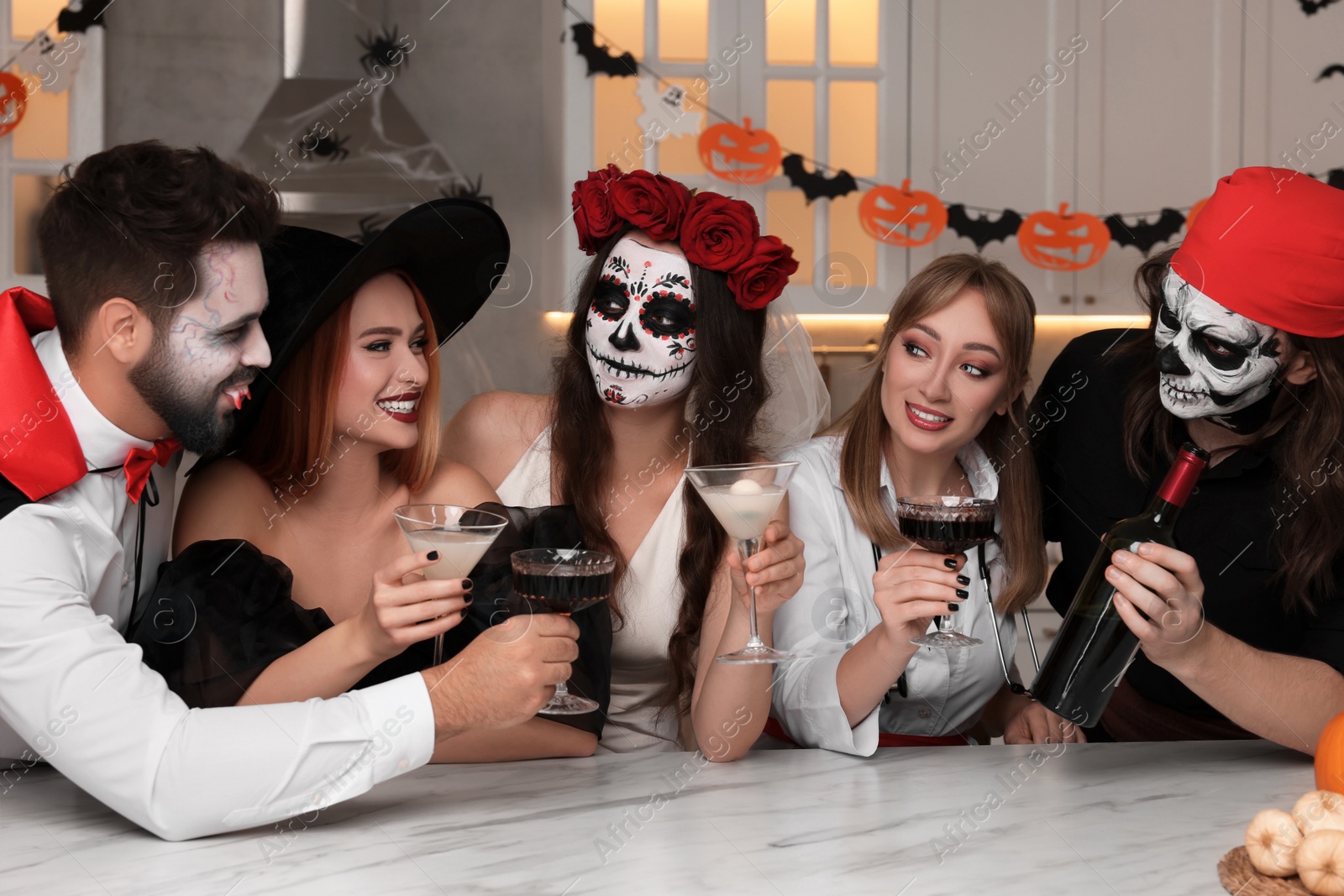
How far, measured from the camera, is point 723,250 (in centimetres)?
258

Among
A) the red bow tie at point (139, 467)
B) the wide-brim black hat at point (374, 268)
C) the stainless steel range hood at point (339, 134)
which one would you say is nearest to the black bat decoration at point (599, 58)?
the stainless steel range hood at point (339, 134)

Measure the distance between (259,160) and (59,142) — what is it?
85 centimetres

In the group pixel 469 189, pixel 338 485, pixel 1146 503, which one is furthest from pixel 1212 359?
pixel 469 189

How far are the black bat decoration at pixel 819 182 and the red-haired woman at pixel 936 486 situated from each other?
2550mm

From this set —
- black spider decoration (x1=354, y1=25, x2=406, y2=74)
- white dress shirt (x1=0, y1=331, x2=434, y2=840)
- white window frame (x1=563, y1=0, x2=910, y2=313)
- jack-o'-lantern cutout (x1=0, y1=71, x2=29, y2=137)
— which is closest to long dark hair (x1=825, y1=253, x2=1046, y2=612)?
white dress shirt (x1=0, y1=331, x2=434, y2=840)

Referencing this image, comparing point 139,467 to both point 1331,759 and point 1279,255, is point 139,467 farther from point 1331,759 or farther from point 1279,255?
point 1279,255

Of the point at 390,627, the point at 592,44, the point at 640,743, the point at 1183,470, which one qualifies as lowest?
the point at 640,743

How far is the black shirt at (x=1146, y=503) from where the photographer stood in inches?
98.9

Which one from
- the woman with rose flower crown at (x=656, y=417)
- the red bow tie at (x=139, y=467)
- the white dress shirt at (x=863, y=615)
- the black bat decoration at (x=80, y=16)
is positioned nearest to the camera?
the red bow tie at (x=139, y=467)

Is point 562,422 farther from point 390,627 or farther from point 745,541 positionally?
point 390,627

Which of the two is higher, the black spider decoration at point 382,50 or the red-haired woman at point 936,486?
the black spider decoration at point 382,50

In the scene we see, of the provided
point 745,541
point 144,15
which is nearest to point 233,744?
point 745,541

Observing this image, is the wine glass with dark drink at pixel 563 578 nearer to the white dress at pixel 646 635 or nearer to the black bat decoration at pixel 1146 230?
the white dress at pixel 646 635

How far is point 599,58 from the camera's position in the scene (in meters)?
5.11
